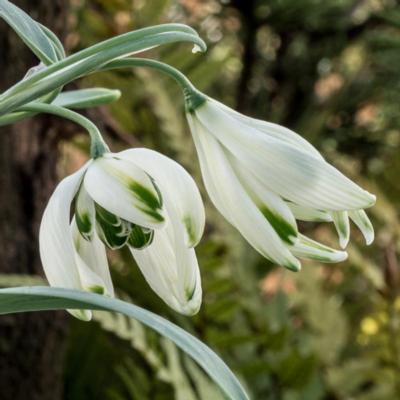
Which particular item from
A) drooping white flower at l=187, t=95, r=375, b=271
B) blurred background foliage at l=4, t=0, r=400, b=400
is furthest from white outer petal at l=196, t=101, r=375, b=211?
blurred background foliage at l=4, t=0, r=400, b=400

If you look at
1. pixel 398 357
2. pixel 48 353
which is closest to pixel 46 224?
pixel 48 353

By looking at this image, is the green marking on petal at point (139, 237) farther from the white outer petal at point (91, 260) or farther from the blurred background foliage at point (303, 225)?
the blurred background foliage at point (303, 225)

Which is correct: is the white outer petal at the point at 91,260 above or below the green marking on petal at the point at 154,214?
below

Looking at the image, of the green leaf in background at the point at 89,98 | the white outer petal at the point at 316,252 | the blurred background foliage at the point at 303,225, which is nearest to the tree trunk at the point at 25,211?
the blurred background foliage at the point at 303,225

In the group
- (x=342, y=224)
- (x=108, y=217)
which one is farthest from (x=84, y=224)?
(x=342, y=224)

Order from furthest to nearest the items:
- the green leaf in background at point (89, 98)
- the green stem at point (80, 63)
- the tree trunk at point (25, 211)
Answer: the tree trunk at point (25, 211)
the green leaf in background at point (89, 98)
the green stem at point (80, 63)

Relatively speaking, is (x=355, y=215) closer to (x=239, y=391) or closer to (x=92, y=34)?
(x=239, y=391)
